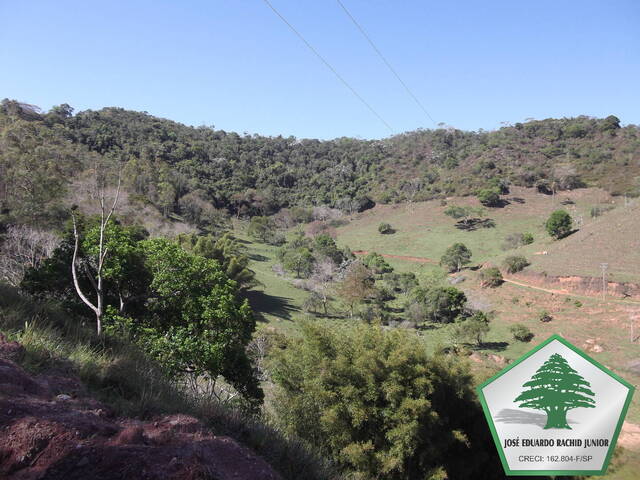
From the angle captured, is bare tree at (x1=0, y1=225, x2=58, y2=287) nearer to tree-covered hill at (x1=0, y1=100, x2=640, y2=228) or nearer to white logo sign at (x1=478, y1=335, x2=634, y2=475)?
tree-covered hill at (x1=0, y1=100, x2=640, y2=228)

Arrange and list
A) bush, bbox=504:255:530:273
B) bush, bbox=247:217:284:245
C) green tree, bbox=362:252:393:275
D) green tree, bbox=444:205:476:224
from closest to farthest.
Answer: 1. bush, bbox=504:255:530:273
2. green tree, bbox=362:252:393:275
3. bush, bbox=247:217:284:245
4. green tree, bbox=444:205:476:224

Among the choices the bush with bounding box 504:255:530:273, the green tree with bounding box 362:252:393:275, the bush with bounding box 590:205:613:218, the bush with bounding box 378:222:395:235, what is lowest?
the green tree with bounding box 362:252:393:275

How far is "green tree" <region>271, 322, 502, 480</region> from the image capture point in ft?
30.0

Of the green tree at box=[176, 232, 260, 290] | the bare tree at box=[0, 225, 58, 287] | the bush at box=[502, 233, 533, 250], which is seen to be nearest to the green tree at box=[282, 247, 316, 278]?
the green tree at box=[176, 232, 260, 290]

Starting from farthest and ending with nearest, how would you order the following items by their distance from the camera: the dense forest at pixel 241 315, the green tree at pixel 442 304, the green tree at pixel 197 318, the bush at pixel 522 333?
the green tree at pixel 442 304, the bush at pixel 522 333, the green tree at pixel 197 318, the dense forest at pixel 241 315

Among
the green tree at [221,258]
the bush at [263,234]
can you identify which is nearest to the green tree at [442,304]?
the green tree at [221,258]

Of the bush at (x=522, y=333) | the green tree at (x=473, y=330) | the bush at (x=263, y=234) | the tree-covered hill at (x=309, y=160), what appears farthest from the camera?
the bush at (x=263, y=234)

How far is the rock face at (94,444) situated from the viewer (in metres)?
2.28

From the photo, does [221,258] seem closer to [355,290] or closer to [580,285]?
[355,290]

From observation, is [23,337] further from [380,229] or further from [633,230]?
[380,229]

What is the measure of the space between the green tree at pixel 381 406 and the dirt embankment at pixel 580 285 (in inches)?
878

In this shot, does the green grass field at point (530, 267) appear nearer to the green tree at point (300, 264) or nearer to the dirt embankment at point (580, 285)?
the dirt embankment at point (580, 285)

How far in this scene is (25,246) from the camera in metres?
19.6

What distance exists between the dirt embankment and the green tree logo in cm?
3031
